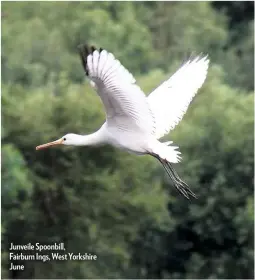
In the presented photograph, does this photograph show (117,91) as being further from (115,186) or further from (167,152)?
(115,186)

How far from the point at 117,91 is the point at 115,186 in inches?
840

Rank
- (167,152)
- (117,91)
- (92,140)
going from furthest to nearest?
(92,140)
(167,152)
(117,91)

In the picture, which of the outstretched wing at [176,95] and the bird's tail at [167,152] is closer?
the bird's tail at [167,152]

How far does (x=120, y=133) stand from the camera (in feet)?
55.2

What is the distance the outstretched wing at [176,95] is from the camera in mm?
17859

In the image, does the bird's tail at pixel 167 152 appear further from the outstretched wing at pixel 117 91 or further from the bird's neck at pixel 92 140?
the bird's neck at pixel 92 140

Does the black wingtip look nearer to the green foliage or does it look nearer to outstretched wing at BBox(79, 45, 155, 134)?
outstretched wing at BBox(79, 45, 155, 134)

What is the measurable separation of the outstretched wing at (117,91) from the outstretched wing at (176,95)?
91cm

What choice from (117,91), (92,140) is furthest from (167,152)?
(117,91)

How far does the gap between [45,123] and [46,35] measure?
75.7ft

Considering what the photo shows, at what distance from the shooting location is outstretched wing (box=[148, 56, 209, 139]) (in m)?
A: 17.9

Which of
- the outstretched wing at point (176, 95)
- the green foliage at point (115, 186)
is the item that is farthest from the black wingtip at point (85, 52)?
the green foliage at point (115, 186)

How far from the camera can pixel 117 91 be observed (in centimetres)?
1577

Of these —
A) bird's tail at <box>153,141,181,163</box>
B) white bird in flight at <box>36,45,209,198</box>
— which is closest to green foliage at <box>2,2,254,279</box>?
white bird in flight at <box>36,45,209,198</box>
